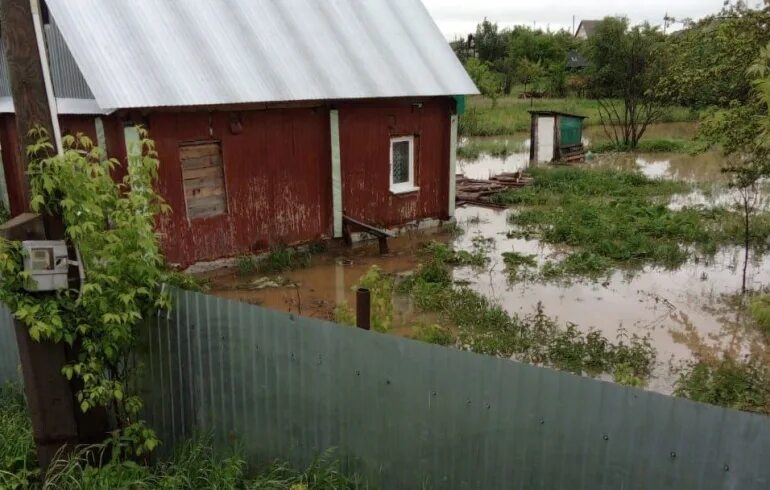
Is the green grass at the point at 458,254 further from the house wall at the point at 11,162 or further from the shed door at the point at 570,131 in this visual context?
the shed door at the point at 570,131

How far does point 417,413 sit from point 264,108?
779 cm

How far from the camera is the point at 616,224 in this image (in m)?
13.0

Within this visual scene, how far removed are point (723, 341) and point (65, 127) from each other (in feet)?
32.3

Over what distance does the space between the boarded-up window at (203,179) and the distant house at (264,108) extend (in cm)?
2

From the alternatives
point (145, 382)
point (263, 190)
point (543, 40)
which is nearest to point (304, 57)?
point (263, 190)

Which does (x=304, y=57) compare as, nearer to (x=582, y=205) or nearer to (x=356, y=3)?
(x=356, y=3)

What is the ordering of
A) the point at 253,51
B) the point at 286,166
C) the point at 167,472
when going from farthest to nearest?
the point at 286,166, the point at 253,51, the point at 167,472

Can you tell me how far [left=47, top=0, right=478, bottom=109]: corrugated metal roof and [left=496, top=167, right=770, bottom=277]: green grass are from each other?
364cm

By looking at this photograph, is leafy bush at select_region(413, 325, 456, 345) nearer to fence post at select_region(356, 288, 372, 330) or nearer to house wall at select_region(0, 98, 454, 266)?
fence post at select_region(356, 288, 372, 330)

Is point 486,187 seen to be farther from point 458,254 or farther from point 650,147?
point 650,147

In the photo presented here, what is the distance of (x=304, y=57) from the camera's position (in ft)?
37.7

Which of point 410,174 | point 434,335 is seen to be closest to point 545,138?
point 410,174

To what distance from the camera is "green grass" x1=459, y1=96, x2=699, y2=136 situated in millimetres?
32500

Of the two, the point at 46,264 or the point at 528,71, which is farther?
the point at 528,71
